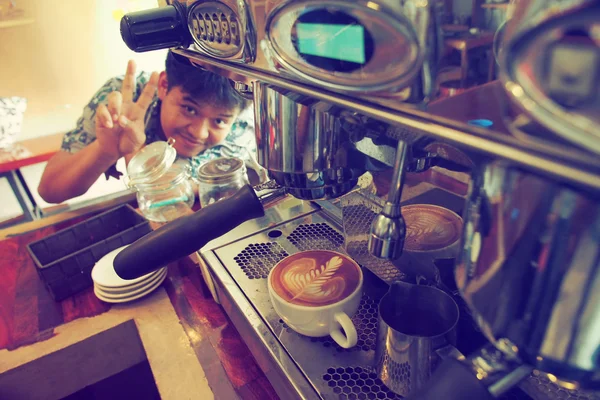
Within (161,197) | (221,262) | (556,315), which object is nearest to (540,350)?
(556,315)

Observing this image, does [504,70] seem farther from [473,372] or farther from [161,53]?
[161,53]

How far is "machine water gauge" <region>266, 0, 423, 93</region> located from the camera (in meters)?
0.22

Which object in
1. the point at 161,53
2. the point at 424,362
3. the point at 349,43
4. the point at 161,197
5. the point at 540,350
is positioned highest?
the point at 349,43

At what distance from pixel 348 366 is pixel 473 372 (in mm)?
173

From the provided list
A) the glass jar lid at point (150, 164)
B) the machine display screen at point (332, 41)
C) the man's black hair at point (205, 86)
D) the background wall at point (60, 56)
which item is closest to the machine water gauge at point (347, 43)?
the machine display screen at point (332, 41)

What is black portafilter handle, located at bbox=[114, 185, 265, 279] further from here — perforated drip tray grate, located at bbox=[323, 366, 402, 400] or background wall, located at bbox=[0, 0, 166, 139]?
background wall, located at bbox=[0, 0, 166, 139]

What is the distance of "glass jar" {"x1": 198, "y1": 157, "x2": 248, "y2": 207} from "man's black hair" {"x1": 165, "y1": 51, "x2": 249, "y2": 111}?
27 centimetres

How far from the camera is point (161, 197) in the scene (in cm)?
83

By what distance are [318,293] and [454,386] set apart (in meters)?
0.21

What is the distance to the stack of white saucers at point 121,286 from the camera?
0.63 metres

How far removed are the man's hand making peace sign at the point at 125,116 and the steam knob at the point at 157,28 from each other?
20.1 inches

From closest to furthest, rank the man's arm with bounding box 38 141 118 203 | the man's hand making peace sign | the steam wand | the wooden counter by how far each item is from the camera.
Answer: the steam wand, the wooden counter, the man's hand making peace sign, the man's arm with bounding box 38 141 118 203

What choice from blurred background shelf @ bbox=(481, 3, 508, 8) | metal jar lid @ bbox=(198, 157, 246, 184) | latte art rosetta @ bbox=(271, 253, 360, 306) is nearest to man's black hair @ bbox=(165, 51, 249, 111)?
metal jar lid @ bbox=(198, 157, 246, 184)

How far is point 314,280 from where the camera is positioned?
0.47 metres
